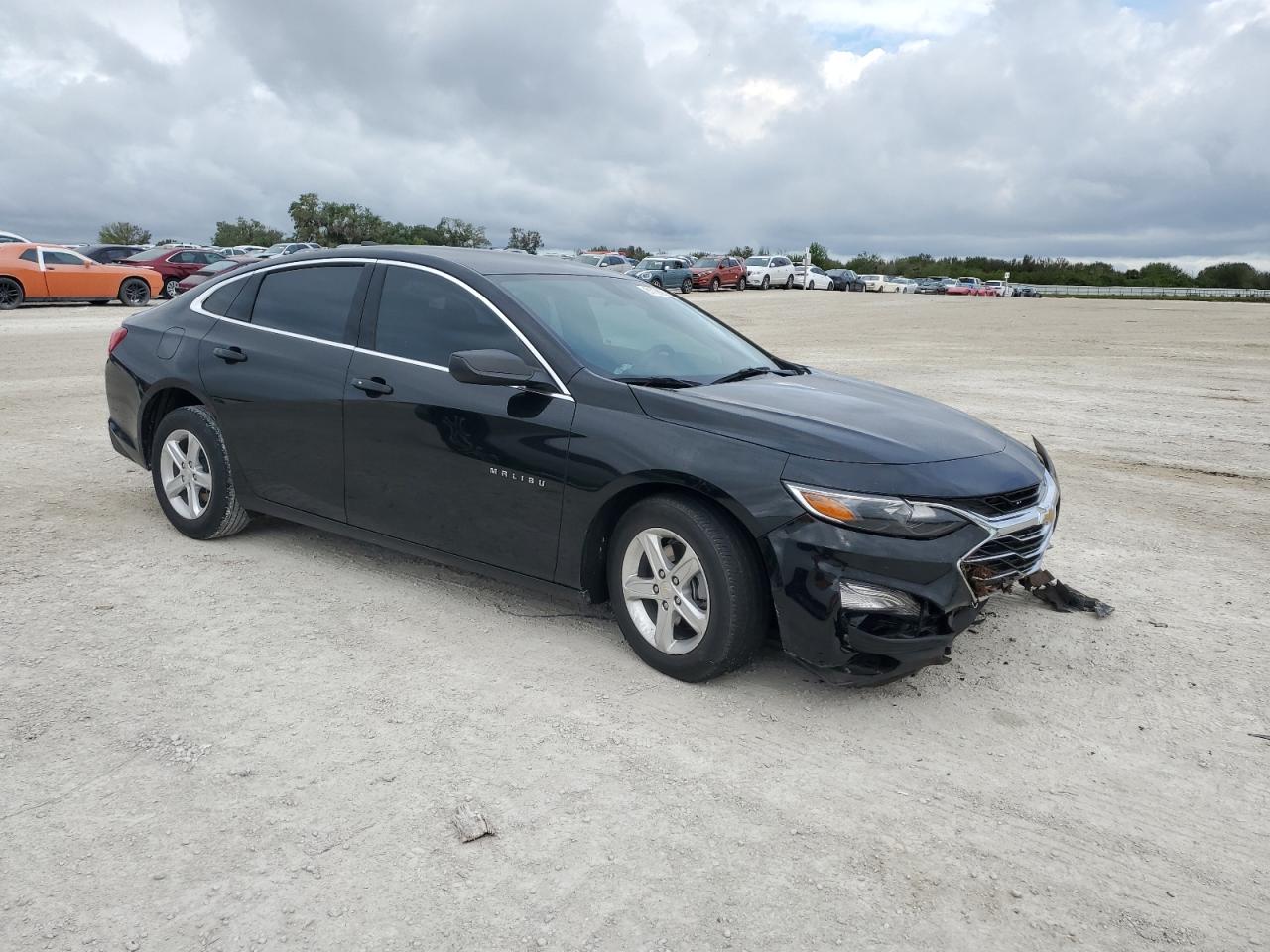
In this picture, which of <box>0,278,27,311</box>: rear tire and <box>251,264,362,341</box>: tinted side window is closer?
<box>251,264,362,341</box>: tinted side window

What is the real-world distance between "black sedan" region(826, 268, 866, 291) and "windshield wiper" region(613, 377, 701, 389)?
57.5m

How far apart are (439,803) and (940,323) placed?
83.8ft

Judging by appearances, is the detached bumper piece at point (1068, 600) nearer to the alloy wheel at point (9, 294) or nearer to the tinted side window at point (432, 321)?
the tinted side window at point (432, 321)

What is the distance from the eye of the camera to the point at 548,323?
176 inches

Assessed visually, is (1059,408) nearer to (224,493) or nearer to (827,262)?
(224,493)

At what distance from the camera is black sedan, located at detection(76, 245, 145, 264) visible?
1200 inches

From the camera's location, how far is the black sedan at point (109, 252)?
30.5 meters

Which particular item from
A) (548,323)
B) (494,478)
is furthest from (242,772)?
(548,323)

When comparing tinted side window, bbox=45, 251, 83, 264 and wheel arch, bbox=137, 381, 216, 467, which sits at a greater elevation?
tinted side window, bbox=45, 251, 83, 264

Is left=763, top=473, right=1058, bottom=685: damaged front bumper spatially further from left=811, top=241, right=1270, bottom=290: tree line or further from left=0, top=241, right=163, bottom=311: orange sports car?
left=811, top=241, right=1270, bottom=290: tree line

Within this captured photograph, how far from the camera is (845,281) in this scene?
2425 inches

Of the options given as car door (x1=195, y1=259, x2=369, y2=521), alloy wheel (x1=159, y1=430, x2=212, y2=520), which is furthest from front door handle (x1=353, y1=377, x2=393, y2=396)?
alloy wheel (x1=159, y1=430, x2=212, y2=520)

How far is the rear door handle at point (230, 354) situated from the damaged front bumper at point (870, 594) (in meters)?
3.14

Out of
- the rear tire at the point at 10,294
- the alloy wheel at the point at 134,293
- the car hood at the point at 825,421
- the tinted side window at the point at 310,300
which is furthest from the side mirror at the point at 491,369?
the alloy wheel at the point at 134,293
